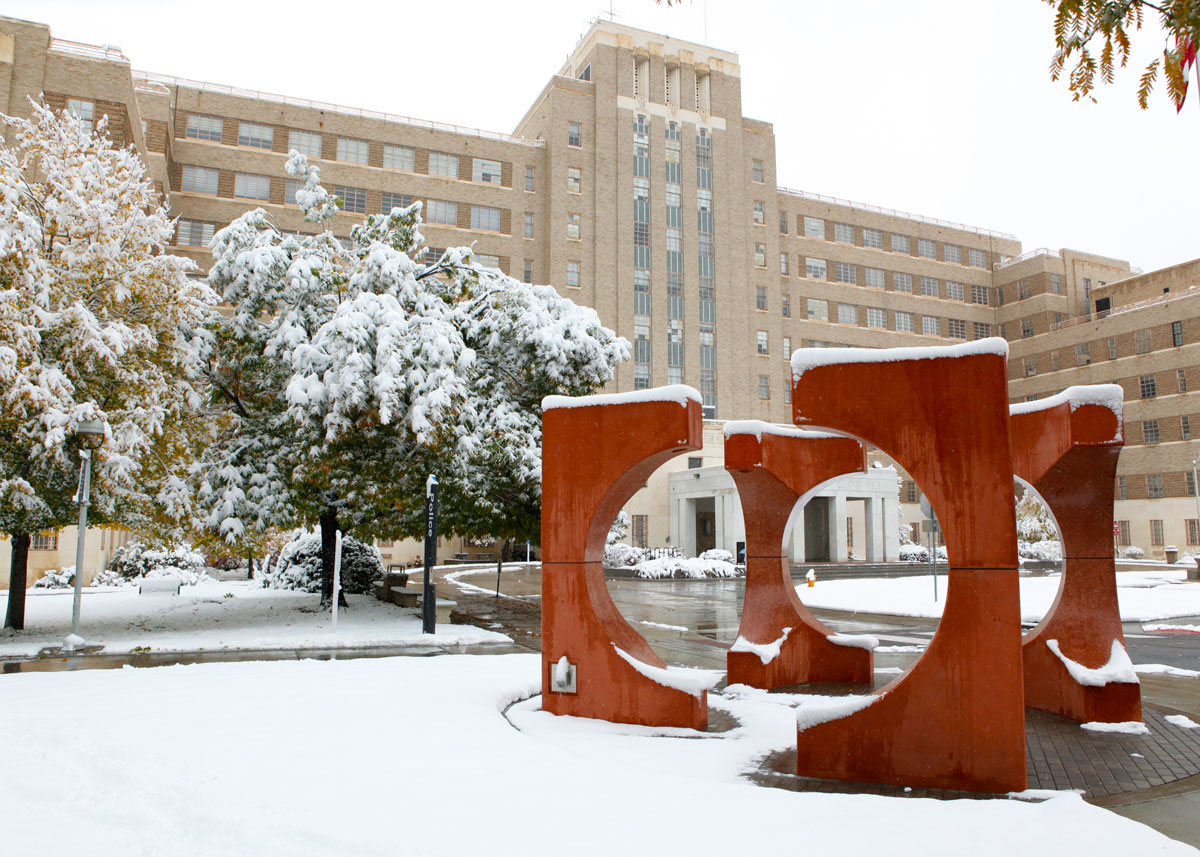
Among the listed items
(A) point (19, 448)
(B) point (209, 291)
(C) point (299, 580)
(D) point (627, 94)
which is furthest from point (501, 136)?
(A) point (19, 448)

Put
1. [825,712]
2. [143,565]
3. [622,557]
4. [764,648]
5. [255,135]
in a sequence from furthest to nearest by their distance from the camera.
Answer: [255,135], [622,557], [143,565], [764,648], [825,712]

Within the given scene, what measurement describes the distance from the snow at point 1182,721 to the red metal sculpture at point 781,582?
3.06 metres

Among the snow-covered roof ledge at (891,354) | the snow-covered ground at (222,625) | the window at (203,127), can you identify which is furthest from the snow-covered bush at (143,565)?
the snow-covered roof ledge at (891,354)

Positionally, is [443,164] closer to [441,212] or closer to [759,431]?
[441,212]

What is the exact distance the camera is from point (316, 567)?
940 inches

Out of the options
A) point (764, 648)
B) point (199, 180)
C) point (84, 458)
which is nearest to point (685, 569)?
point (764, 648)

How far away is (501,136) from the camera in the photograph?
182 ft

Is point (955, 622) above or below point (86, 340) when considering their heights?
below

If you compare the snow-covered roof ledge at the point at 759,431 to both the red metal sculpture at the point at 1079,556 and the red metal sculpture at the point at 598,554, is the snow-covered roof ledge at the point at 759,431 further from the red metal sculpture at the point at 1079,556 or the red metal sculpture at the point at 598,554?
the red metal sculpture at the point at 1079,556

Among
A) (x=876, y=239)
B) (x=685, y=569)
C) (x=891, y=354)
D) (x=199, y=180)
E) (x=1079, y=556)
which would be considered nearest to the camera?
(x=891, y=354)

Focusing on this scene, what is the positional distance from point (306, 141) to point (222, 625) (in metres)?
40.5

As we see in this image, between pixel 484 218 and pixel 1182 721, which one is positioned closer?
pixel 1182 721

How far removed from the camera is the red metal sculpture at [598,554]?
794 centimetres

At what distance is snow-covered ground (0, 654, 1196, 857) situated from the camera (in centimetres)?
464
